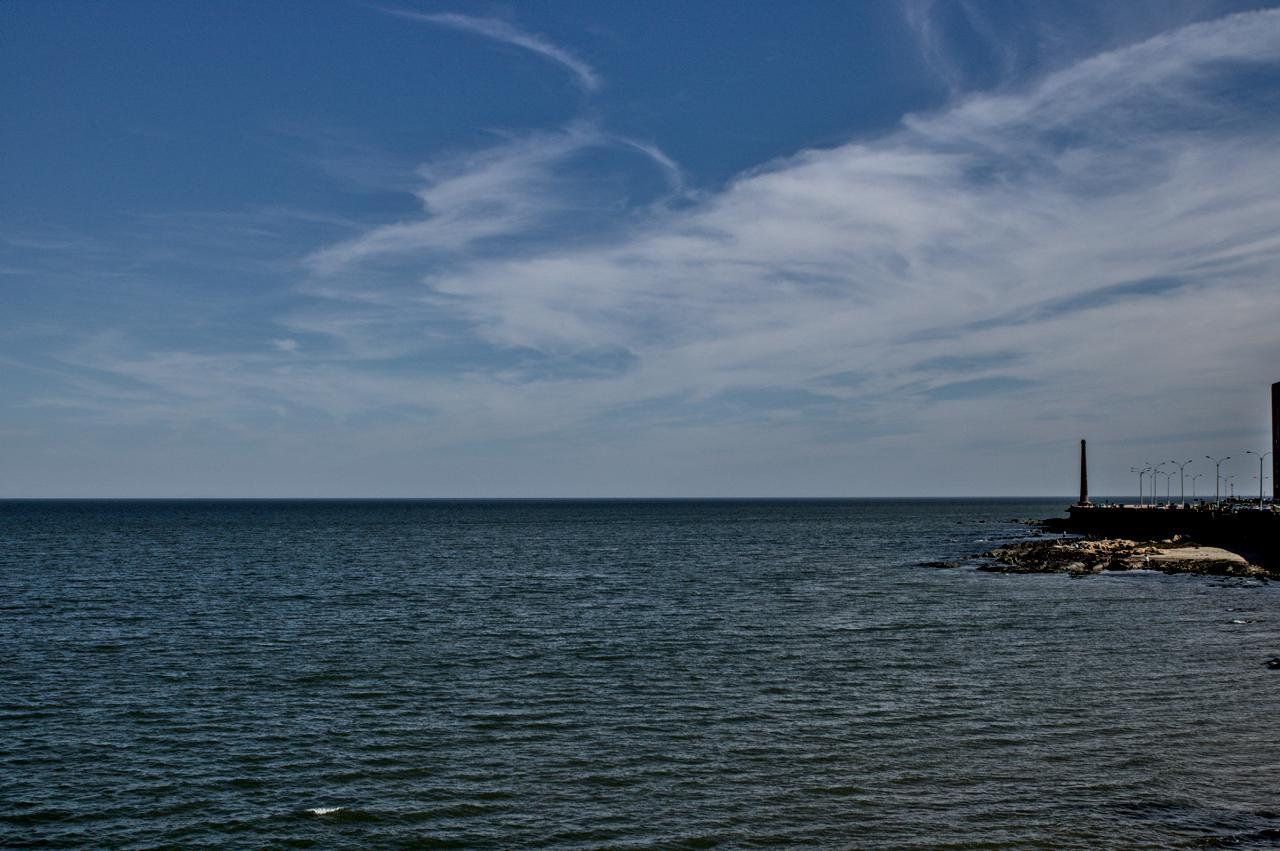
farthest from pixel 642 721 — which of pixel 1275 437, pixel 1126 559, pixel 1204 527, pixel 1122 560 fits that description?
pixel 1275 437

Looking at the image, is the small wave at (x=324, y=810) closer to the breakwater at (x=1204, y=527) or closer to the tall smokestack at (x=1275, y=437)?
the breakwater at (x=1204, y=527)

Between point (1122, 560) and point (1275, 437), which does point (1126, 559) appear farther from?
point (1275, 437)

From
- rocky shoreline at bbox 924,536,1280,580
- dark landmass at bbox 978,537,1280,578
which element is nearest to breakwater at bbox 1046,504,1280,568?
dark landmass at bbox 978,537,1280,578

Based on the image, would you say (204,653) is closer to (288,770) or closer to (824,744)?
(288,770)

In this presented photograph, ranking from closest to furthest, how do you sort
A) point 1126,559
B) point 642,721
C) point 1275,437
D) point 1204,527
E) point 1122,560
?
point 642,721
point 1122,560
point 1126,559
point 1204,527
point 1275,437

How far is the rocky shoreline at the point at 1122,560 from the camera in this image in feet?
274

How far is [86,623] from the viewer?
5356cm

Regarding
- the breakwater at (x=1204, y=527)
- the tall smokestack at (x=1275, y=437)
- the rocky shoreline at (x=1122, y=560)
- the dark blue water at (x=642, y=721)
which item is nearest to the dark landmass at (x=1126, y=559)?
the rocky shoreline at (x=1122, y=560)

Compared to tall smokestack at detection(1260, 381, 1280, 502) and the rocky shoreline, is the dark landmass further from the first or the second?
tall smokestack at detection(1260, 381, 1280, 502)

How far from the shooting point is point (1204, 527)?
119 metres

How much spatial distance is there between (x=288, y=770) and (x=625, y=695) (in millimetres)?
12163

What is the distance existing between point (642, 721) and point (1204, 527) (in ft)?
359

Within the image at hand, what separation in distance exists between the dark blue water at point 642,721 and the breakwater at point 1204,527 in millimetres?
40886

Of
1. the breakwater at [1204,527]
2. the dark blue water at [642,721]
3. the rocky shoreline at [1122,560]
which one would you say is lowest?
the dark blue water at [642,721]
